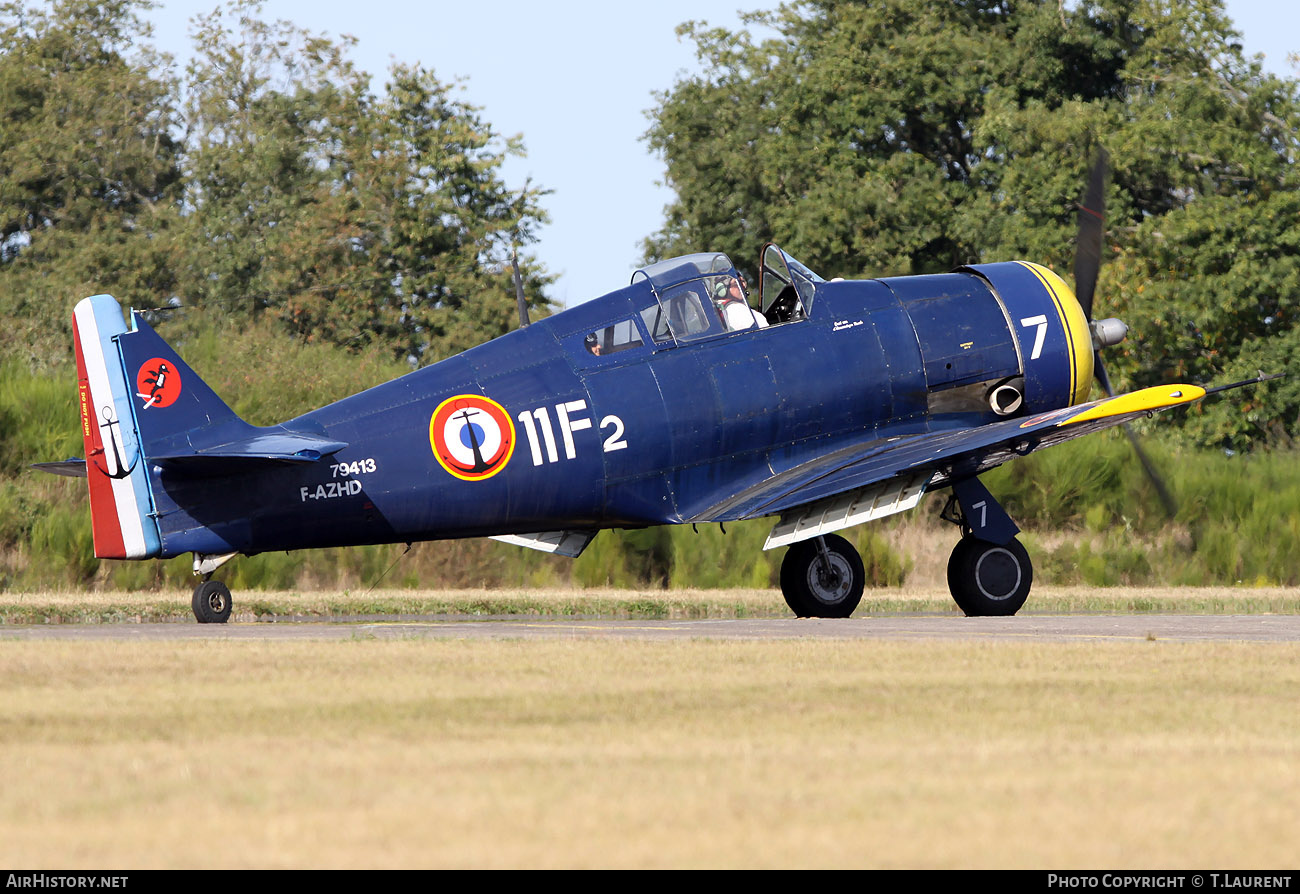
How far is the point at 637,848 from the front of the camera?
5.31 meters

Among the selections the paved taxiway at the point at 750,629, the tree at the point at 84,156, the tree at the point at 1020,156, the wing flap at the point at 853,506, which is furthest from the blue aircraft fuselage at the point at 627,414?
the tree at the point at 84,156

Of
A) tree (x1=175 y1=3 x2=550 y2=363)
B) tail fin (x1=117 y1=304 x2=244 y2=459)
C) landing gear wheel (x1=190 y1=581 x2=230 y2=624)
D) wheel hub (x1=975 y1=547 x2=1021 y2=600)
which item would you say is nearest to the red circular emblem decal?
tail fin (x1=117 y1=304 x2=244 y2=459)

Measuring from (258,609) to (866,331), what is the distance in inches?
239

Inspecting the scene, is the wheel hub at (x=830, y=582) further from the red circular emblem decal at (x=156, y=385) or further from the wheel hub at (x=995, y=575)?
the red circular emblem decal at (x=156, y=385)

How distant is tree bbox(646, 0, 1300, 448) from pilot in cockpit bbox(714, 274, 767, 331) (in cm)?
2001

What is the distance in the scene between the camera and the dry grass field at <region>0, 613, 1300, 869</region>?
5359 mm

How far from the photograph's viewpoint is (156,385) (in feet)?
45.9

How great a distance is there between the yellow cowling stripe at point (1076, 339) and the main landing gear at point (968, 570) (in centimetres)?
161

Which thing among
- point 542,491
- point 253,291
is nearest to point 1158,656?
point 542,491

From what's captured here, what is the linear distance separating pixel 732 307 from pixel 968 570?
297cm

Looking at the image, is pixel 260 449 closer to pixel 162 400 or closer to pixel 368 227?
pixel 162 400

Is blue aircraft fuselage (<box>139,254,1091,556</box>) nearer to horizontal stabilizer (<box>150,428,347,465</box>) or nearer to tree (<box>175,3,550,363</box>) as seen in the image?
horizontal stabilizer (<box>150,428,347,465</box>)

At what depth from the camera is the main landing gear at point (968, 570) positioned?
50.8 ft
